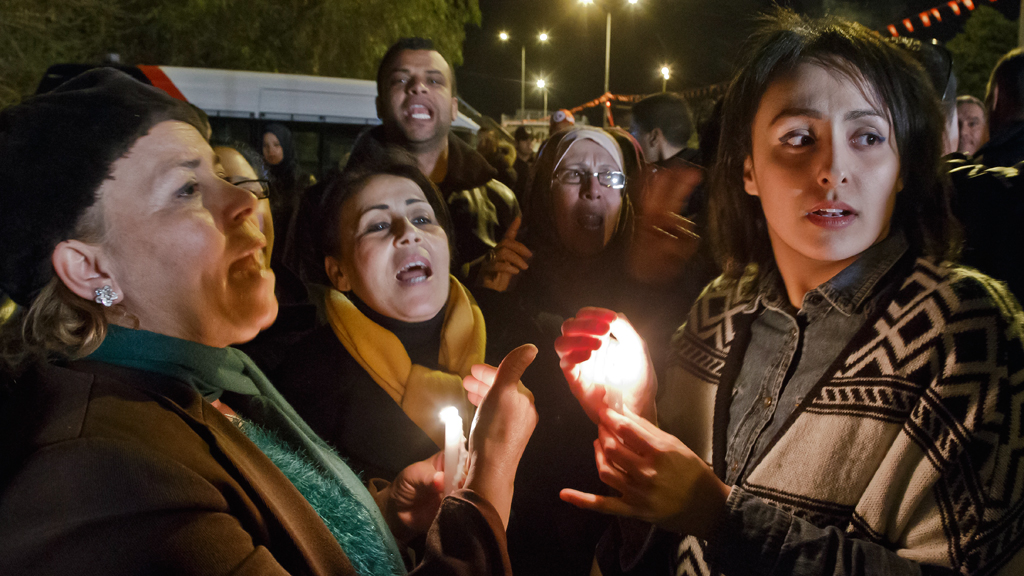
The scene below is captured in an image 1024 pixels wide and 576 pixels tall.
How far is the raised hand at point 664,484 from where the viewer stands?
1.48m

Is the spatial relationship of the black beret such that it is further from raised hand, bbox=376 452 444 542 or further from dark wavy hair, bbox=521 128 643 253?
dark wavy hair, bbox=521 128 643 253

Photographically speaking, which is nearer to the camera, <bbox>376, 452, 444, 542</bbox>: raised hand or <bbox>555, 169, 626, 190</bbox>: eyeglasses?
<bbox>376, 452, 444, 542</bbox>: raised hand

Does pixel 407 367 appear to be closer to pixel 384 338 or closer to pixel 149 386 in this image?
pixel 384 338

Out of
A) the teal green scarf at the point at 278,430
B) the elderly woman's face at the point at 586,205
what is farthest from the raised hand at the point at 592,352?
the elderly woman's face at the point at 586,205

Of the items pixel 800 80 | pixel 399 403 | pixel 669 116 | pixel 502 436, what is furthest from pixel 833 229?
pixel 669 116

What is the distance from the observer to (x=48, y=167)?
1.42 meters

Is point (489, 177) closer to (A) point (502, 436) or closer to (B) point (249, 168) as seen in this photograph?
(B) point (249, 168)

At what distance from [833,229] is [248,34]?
1537 centimetres

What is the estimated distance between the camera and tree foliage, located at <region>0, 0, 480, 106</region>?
42.2 ft

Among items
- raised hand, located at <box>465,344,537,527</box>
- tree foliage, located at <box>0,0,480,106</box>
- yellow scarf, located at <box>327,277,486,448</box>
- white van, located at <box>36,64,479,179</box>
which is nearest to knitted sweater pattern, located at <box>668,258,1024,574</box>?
raised hand, located at <box>465,344,537,527</box>

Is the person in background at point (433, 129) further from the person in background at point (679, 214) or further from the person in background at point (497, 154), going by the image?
the person in background at point (497, 154)

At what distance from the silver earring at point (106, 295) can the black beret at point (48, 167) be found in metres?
0.11

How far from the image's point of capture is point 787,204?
1.56 metres

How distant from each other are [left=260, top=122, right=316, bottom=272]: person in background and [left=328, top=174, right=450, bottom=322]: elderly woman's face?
750 mm
